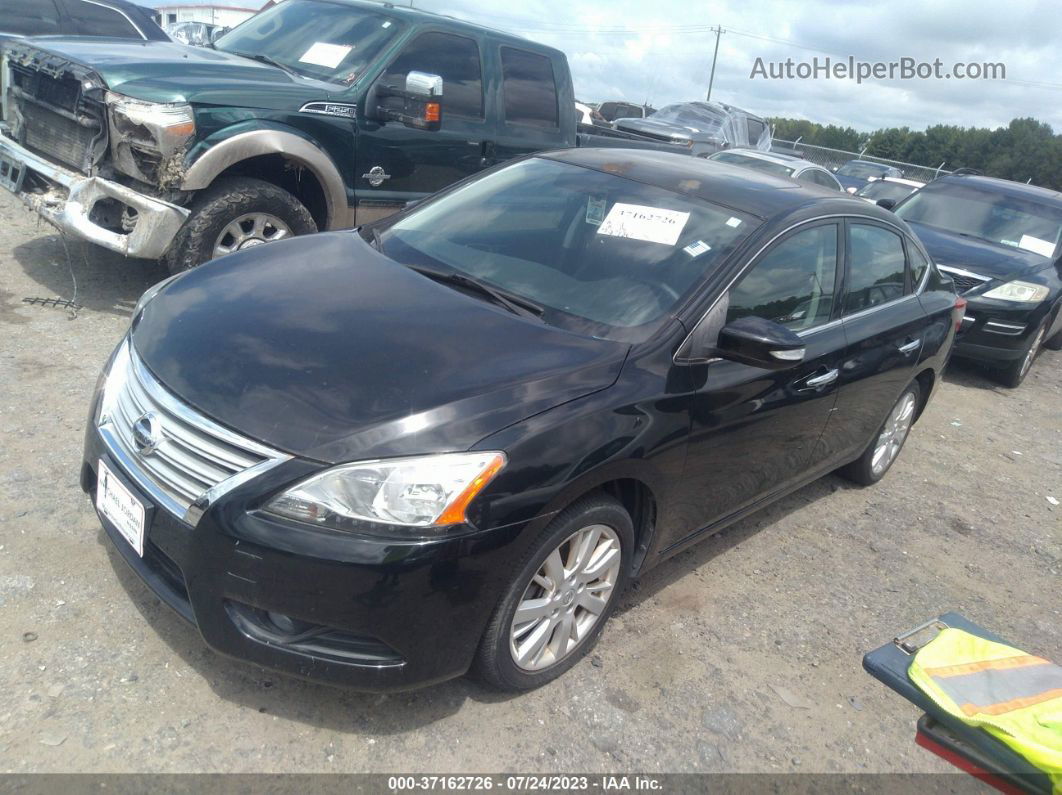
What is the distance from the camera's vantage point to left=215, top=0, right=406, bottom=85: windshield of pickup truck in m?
5.91

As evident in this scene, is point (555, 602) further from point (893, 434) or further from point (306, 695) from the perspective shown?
point (893, 434)

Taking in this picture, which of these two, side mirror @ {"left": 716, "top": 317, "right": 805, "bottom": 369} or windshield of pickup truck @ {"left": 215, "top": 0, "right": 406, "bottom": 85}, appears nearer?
side mirror @ {"left": 716, "top": 317, "right": 805, "bottom": 369}

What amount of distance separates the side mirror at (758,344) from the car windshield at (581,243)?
24 cm

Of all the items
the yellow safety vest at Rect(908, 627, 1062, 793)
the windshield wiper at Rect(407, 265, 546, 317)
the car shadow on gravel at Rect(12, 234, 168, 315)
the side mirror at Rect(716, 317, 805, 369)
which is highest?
the side mirror at Rect(716, 317, 805, 369)

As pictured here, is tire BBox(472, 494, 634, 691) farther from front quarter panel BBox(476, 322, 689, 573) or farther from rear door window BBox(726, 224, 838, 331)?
rear door window BBox(726, 224, 838, 331)

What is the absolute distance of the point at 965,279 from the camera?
24.9 ft

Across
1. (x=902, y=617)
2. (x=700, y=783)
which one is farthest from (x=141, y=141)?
(x=902, y=617)

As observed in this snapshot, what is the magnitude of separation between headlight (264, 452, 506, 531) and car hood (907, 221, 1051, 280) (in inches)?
259

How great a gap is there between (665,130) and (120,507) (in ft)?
35.6

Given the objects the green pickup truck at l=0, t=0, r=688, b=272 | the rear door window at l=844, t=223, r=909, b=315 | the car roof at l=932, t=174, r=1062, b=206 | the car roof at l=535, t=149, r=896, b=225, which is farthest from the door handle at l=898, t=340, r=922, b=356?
the car roof at l=932, t=174, r=1062, b=206

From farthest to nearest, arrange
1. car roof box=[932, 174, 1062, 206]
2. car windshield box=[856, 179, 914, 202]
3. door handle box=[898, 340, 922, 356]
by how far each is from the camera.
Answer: car windshield box=[856, 179, 914, 202], car roof box=[932, 174, 1062, 206], door handle box=[898, 340, 922, 356]

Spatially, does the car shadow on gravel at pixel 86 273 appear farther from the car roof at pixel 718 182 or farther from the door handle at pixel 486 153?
the car roof at pixel 718 182

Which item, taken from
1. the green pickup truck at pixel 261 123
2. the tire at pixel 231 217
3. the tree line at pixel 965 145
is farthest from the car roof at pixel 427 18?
the tree line at pixel 965 145

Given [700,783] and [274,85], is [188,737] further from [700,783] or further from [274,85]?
[274,85]
